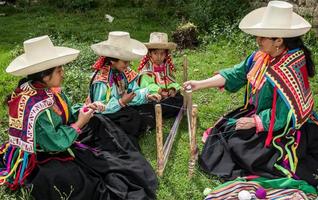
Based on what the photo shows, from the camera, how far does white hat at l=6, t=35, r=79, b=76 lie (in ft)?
13.9

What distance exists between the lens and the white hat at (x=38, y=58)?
4.24 metres

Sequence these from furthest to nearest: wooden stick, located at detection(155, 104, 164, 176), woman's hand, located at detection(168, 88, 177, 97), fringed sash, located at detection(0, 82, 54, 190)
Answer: woman's hand, located at detection(168, 88, 177, 97) → wooden stick, located at detection(155, 104, 164, 176) → fringed sash, located at detection(0, 82, 54, 190)

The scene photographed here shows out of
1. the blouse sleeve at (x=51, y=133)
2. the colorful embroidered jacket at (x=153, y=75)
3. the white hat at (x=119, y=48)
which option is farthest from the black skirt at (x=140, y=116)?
the blouse sleeve at (x=51, y=133)

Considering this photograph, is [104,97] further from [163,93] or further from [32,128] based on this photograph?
[32,128]

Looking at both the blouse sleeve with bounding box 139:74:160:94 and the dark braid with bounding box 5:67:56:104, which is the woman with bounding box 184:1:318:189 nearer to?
the blouse sleeve with bounding box 139:74:160:94

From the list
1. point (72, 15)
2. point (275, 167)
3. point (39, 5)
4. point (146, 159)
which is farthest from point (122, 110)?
point (39, 5)

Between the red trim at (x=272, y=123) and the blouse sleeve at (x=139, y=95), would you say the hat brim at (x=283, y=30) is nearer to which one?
the red trim at (x=272, y=123)

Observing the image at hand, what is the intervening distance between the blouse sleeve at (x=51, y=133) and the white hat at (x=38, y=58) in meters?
0.41

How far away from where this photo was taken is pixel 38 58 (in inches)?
170

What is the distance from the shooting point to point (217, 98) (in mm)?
6809

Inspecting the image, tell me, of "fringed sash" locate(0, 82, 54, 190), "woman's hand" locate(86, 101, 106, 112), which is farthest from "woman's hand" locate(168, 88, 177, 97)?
"fringed sash" locate(0, 82, 54, 190)

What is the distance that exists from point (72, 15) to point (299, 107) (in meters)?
8.54

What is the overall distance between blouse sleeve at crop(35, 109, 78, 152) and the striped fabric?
4.77ft

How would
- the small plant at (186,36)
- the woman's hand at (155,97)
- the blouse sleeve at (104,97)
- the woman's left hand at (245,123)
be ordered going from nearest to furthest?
the woman's left hand at (245,123) < the blouse sleeve at (104,97) < the woman's hand at (155,97) < the small plant at (186,36)
